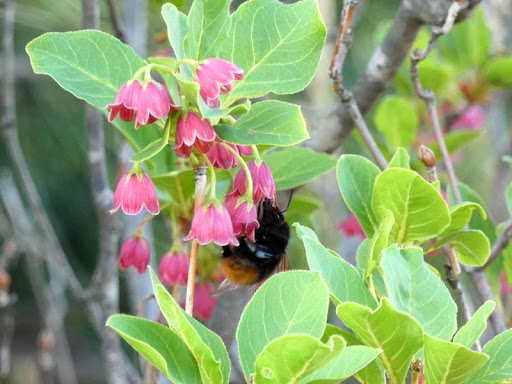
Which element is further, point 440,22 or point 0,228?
point 0,228

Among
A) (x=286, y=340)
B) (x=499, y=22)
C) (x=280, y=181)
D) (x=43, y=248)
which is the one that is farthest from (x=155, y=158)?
(x=499, y=22)

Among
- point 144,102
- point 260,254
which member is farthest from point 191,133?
point 260,254

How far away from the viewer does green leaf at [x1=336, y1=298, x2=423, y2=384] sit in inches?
26.9

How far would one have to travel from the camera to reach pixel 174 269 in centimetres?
112

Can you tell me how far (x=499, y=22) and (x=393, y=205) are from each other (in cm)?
195

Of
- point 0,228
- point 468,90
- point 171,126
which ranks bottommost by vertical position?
point 0,228

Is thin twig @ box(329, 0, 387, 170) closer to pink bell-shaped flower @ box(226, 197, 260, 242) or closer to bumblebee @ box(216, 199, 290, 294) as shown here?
bumblebee @ box(216, 199, 290, 294)

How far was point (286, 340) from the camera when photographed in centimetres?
63

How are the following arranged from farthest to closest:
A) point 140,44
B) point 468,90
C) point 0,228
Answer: point 0,228 < point 468,90 < point 140,44

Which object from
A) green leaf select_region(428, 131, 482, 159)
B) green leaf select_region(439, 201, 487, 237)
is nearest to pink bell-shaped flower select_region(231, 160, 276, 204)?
green leaf select_region(439, 201, 487, 237)

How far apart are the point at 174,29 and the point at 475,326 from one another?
418 mm

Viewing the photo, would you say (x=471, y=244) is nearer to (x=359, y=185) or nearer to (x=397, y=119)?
(x=359, y=185)

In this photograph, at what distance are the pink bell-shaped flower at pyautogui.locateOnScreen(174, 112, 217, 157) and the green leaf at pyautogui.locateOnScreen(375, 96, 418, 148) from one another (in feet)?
2.68

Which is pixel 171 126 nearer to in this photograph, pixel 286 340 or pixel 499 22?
pixel 286 340
